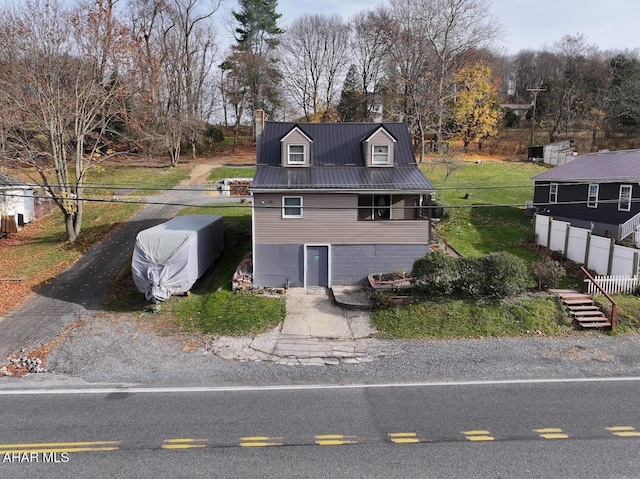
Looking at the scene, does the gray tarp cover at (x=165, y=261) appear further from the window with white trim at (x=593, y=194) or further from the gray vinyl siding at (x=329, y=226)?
the window with white trim at (x=593, y=194)

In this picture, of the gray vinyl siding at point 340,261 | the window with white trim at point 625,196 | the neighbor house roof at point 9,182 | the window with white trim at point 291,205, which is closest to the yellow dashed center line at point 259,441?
the gray vinyl siding at point 340,261

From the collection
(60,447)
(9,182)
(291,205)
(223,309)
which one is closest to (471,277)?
(291,205)

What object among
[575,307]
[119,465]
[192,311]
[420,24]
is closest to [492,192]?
[575,307]

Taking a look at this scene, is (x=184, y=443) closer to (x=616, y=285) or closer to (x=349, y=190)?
(x=349, y=190)

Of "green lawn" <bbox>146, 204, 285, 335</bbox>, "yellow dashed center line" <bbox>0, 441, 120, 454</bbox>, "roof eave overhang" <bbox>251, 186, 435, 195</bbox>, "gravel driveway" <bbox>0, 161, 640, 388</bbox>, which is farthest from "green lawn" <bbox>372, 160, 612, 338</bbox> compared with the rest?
"yellow dashed center line" <bbox>0, 441, 120, 454</bbox>

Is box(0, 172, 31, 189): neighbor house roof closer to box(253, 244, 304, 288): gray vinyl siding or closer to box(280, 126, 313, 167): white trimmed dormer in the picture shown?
box(280, 126, 313, 167): white trimmed dormer
